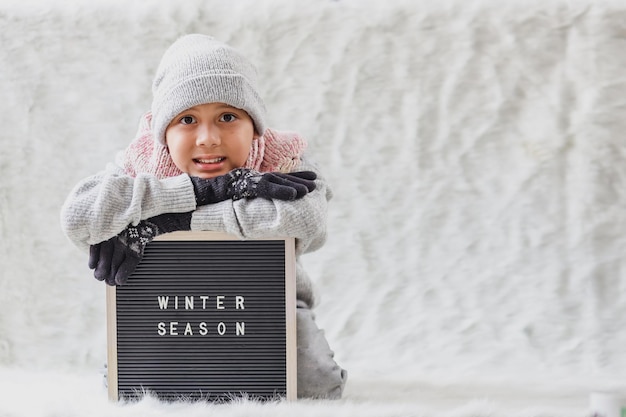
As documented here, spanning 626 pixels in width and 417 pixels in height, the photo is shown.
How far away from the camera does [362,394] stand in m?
1.85

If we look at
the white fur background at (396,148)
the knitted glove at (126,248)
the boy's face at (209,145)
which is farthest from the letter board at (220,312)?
the white fur background at (396,148)

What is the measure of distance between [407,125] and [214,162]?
0.77m

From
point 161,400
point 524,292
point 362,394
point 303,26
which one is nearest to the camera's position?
point 161,400

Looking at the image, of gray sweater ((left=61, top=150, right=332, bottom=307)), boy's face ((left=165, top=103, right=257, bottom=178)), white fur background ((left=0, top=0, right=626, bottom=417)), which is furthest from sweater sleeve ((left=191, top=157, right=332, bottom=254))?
white fur background ((left=0, top=0, right=626, bottom=417))

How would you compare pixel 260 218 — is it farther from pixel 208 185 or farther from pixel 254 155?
pixel 254 155

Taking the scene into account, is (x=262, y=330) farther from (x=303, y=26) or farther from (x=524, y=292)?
(x=303, y=26)

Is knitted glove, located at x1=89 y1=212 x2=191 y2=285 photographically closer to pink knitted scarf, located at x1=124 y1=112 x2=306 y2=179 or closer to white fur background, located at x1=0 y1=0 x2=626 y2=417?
pink knitted scarf, located at x1=124 y1=112 x2=306 y2=179

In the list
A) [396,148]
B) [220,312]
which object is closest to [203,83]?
[220,312]

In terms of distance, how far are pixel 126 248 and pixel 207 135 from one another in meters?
0.21

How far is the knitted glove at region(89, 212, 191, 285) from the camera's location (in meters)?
1.71

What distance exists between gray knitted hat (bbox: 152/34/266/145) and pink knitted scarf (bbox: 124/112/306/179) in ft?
0.11

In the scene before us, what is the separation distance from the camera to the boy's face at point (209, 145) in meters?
1.80

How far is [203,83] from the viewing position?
5.83 ft

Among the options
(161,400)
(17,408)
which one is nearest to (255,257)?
(161,400)
